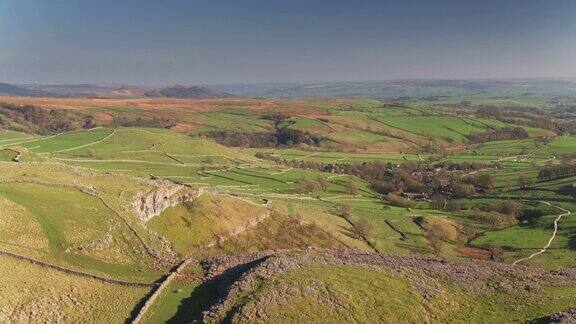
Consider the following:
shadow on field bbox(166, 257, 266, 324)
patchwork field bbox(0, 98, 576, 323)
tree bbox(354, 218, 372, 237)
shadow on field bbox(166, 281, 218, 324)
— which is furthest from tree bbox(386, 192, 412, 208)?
shadow on field bbox(166, 281, 218, 324)

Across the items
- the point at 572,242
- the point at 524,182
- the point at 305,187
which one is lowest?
the point at 524,182

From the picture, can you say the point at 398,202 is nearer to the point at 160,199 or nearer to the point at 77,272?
the point at 160,199

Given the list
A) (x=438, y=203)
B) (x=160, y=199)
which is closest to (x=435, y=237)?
(x=438, y=203)

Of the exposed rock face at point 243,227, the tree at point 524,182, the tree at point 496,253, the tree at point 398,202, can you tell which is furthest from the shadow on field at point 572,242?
the exposed rock face at point 243,227

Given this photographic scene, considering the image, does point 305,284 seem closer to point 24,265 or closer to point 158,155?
point 24,265

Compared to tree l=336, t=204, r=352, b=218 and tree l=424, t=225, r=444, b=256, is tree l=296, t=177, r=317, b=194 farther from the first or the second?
tree l=424, t=225, r=444, b=256

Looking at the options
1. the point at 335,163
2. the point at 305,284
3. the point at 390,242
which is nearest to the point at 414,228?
the point at 390,242

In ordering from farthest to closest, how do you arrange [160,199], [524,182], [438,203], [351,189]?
[524,182], [351,189], [438,203], [160,199]
